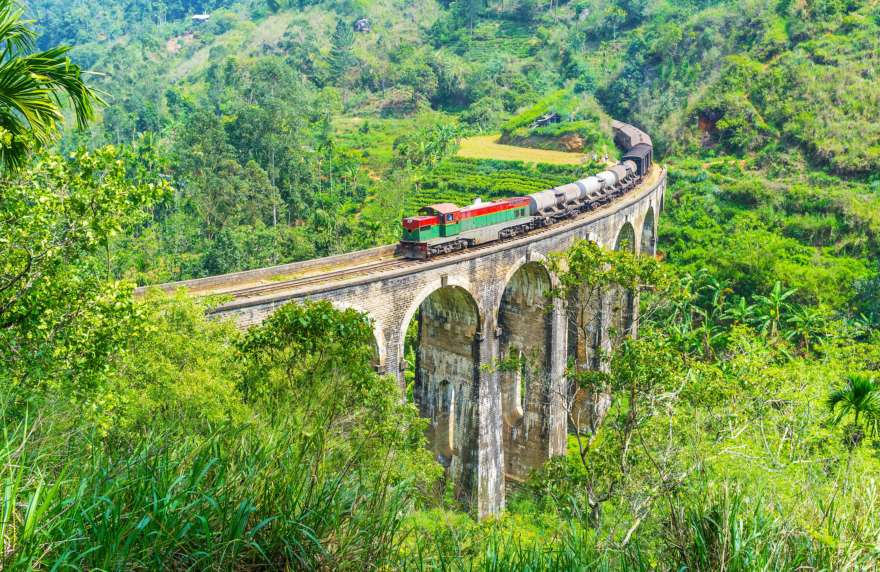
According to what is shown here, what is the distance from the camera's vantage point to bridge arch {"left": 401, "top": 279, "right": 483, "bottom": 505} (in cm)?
2462

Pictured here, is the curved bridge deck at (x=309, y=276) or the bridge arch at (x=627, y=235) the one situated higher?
the curved bridge deck at (x=309, y=276)

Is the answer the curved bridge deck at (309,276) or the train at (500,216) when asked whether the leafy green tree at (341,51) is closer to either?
the train at (500,216)

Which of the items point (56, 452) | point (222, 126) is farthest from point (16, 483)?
point (222, 126)

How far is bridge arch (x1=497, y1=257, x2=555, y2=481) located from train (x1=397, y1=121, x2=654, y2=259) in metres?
2.44

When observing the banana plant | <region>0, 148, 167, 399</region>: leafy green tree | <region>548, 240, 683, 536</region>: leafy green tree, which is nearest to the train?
<region>548, 240, 683, 536</region>: leafy green tree

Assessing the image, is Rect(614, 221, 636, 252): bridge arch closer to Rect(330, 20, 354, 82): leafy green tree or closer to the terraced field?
the terraced field

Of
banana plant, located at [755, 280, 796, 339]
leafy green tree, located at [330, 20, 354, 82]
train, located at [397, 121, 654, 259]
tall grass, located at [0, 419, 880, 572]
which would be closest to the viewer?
tall grass, located at [0, 419, 880, 572]

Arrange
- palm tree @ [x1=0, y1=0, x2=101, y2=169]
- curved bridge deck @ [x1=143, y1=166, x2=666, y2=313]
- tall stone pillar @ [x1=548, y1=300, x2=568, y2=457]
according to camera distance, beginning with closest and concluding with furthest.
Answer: palm tree @ [x1=0, y1=0, x2=101, y2=169], curved bridge deck @ [x1=143, y1=166, x2=666, y2=313], tall stone pillar @ [x1=548, y1=300, x2=568, y2=457]

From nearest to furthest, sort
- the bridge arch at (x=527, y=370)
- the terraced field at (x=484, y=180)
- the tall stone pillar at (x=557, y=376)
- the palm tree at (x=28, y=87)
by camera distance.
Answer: the palm tree at (x=28, y=87)
the tall stone pillar at (x=557, y=376)
the bridge arch at (x=527, y=370)
the terraced field at (x=484, y=180)

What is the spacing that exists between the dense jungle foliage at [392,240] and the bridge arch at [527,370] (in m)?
2.31

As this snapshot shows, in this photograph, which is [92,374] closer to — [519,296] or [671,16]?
[519,296]

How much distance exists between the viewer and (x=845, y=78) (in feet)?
185

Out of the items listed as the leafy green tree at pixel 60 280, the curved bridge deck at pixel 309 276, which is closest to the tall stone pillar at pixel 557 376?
the curved bridge deck at pixel 309 276

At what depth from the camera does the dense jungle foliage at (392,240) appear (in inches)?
267
